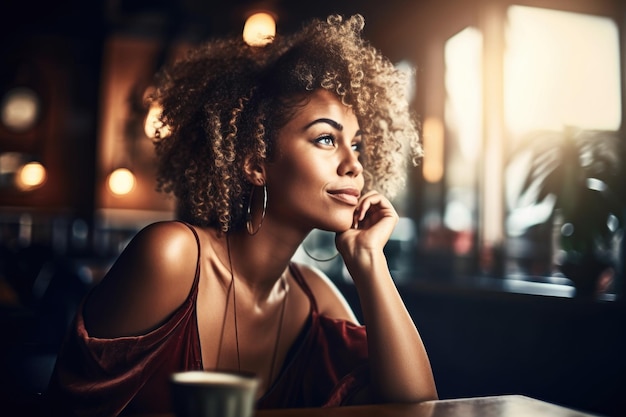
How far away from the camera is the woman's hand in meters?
1.52

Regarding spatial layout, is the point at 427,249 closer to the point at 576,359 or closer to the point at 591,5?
the point at 591,5

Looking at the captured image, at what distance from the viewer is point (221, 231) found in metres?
1.66

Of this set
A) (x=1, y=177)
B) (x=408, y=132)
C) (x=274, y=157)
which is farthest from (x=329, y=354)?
(x=1, y=177)

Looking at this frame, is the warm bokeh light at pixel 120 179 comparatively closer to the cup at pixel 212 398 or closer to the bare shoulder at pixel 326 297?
the bare shoulder at pixel 326 297

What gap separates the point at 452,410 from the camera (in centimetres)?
109

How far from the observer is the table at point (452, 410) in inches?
40.6

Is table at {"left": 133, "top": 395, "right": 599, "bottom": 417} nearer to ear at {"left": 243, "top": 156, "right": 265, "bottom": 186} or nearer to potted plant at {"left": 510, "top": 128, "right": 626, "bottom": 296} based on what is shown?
ear at {"left": 243, "top": 156, "right": 265, "bottom": 186}

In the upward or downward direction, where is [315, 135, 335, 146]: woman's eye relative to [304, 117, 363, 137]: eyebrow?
downward

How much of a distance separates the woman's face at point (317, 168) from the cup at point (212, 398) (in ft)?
2.69

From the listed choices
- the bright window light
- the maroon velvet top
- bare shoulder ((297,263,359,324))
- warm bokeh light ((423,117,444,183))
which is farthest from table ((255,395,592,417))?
warm bokeh light ((423,117,444,183))

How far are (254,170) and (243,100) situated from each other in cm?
19

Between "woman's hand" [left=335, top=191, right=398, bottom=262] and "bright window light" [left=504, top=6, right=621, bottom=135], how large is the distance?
5.98 feet

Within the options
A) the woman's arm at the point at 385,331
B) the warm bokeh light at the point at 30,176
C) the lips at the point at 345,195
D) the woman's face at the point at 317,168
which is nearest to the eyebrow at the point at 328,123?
the woman's face at the point at 317,168

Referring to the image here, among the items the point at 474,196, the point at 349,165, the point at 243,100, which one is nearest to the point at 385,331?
the point at 349,165
